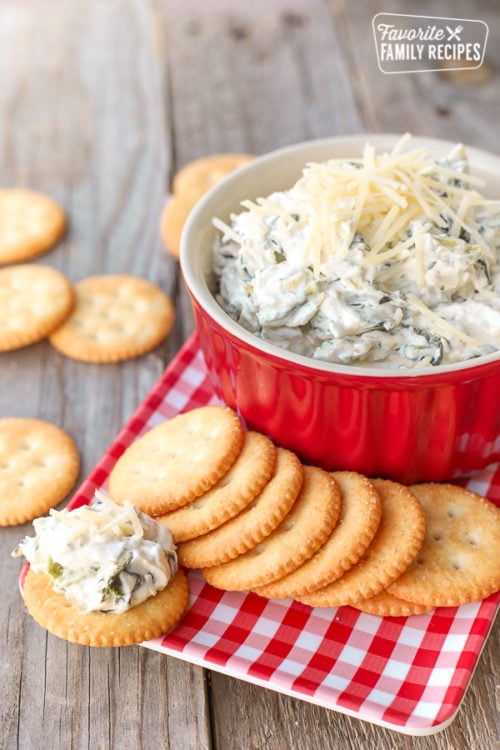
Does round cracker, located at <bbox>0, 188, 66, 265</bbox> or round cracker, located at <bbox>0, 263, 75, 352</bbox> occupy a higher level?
round cracker, located at <bbox>0, 188, 66, 265</bbox>

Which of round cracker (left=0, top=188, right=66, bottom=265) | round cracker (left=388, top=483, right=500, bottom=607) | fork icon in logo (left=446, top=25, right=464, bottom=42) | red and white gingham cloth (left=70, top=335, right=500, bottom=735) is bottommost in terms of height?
red and white gingham cloth (left=70, top=335, right=500, bottom=735)

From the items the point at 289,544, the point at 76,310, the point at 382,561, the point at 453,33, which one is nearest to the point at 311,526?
the point at 289,544

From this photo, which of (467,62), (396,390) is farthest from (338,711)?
(467,62)

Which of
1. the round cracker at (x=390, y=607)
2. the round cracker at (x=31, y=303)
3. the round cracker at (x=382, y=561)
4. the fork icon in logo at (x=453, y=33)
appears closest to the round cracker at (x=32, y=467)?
the round cracker at (x=31, y=303)

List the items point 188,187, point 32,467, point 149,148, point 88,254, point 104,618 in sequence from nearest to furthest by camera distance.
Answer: point 104,618 → point 32,467 → point 88,254 → point 188,187 → point 149,148

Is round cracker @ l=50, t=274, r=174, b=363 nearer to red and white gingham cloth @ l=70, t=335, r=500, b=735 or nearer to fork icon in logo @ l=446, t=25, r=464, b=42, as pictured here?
red and white gingham cloth @ l=70, t=335, r=500, b=735

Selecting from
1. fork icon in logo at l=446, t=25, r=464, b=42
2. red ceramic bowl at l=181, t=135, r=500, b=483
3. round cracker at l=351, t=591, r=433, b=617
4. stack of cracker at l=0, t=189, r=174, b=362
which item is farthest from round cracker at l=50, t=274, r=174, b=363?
fork icon in logo at l=446, t=25, r=464, b=42

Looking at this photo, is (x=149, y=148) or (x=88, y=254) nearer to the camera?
(x=88, y=254)

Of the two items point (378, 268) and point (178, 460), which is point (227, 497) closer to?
point (178, 460)
